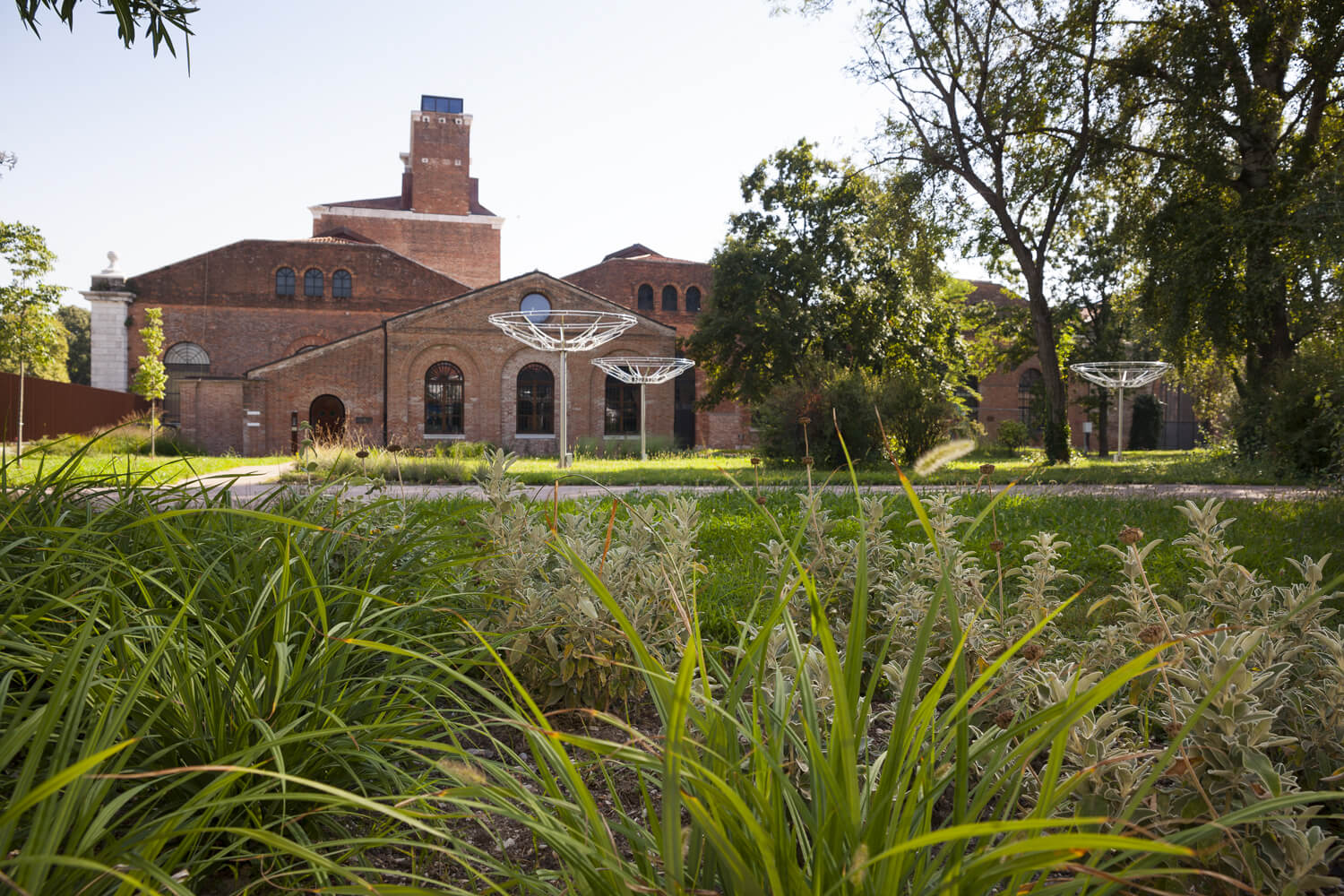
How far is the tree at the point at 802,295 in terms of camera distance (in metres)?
26.0

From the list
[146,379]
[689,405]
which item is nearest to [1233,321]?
[689,405]

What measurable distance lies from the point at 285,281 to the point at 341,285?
241cm

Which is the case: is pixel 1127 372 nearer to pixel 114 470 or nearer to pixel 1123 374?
pixel 1123 374

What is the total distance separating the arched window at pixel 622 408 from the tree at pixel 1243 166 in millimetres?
19351

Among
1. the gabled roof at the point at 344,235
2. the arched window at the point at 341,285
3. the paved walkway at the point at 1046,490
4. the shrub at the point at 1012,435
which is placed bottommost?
the paved walkway at the point at 1046,490

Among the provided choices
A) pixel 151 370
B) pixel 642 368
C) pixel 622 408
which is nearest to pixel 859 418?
pixel 642 368

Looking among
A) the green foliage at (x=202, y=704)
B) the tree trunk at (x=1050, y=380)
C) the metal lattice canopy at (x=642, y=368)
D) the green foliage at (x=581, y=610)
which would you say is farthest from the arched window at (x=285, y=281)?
the green foliage at (x=581, y=610)

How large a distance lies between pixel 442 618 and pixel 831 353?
2484 cm

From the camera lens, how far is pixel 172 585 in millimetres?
2115

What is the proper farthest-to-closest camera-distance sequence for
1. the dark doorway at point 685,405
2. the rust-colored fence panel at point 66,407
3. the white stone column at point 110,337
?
Result: the dark doorway at point 685,405, the white stone column at point 110,337, the rust-colored fence panel at point 66,407

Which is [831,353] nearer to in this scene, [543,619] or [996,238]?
[996,238]

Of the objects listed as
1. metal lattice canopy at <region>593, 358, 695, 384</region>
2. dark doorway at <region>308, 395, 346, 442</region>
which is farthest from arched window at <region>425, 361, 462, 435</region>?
metal lattice canopy at <region>593, 358, 695, 384</region>

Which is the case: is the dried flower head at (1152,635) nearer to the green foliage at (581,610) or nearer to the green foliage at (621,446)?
the green foliage at (581,610)

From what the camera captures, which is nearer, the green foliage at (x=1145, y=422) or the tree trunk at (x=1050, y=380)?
the tree trunk at (x=1050, y=380)
